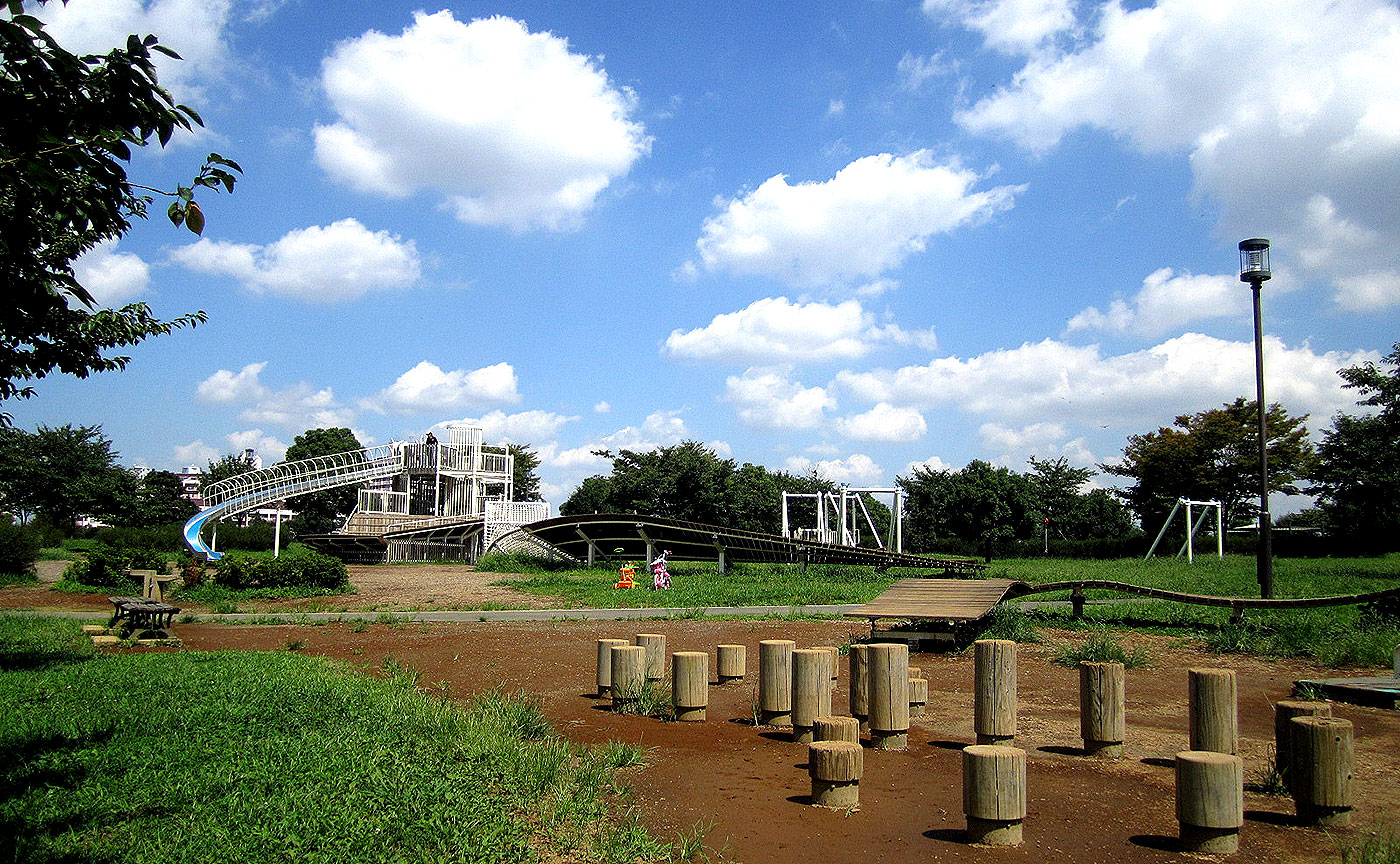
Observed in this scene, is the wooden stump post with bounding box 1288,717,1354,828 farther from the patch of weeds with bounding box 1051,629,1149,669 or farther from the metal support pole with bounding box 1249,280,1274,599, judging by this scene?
the metal support pole with bounding box 1249,280,1274,599

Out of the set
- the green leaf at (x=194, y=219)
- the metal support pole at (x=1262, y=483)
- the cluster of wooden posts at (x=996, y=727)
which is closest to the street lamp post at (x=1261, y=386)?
the metal support pole at (x=1262, y=483)

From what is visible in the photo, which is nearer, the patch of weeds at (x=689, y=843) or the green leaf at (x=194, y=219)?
the green leaf at (x=194, y=219)

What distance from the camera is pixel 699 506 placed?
47500mm

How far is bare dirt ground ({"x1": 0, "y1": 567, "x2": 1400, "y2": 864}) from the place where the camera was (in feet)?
15.4

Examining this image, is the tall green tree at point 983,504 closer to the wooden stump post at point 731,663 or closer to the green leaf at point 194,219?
the wooden stump post at point 731,663

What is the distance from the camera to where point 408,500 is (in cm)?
4284

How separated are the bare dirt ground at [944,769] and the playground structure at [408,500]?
86.1ft

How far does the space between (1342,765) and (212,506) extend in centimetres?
3910

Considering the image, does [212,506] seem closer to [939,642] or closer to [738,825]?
[939,642]

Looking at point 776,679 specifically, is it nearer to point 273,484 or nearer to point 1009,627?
point 1009,627

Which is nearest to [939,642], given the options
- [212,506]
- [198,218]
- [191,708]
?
[191,708]

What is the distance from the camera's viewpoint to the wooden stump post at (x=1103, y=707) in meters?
6.23

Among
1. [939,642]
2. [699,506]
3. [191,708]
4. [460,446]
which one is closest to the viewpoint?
[191,708]

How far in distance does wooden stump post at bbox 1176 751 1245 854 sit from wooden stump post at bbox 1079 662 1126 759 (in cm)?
173
